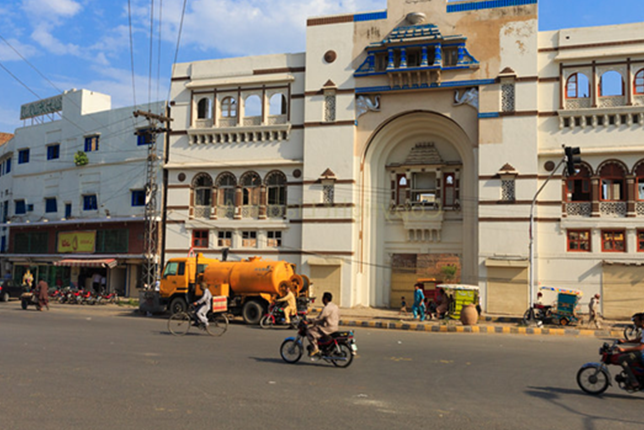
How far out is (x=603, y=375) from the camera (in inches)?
353

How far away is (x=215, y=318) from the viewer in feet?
55.9

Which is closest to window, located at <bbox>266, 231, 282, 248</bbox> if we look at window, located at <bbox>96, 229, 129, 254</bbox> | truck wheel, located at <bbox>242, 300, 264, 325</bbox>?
window, located at <bbox>96, 229, 129, 254</bbox>

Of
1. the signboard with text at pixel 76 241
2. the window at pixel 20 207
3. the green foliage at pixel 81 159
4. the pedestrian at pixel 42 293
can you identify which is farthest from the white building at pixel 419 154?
the window at pixel 20 207

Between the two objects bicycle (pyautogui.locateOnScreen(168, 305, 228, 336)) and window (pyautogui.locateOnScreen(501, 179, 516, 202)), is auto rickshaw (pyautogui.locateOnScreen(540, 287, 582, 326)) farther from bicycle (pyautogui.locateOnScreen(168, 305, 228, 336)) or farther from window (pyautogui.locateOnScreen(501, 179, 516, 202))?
bicycle (pyautogui.locateOnScreen(168, 305, 228, 336))

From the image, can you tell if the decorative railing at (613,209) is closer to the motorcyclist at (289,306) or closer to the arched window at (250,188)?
the motorcyclist at (289,306)

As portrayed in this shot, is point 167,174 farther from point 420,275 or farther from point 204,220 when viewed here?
point 420,275

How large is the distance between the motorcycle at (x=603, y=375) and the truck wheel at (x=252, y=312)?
42.9 feet

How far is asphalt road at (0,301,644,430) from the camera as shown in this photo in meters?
6.99

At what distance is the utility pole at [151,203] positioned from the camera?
27.1 metres

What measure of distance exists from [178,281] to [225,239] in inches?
315

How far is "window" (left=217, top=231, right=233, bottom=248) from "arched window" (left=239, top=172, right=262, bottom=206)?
1869mm

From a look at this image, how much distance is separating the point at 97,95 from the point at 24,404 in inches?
1292

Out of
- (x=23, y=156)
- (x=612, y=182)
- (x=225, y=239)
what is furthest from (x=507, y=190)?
(x=23, y=156)

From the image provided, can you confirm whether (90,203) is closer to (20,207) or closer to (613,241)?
(20,207)
